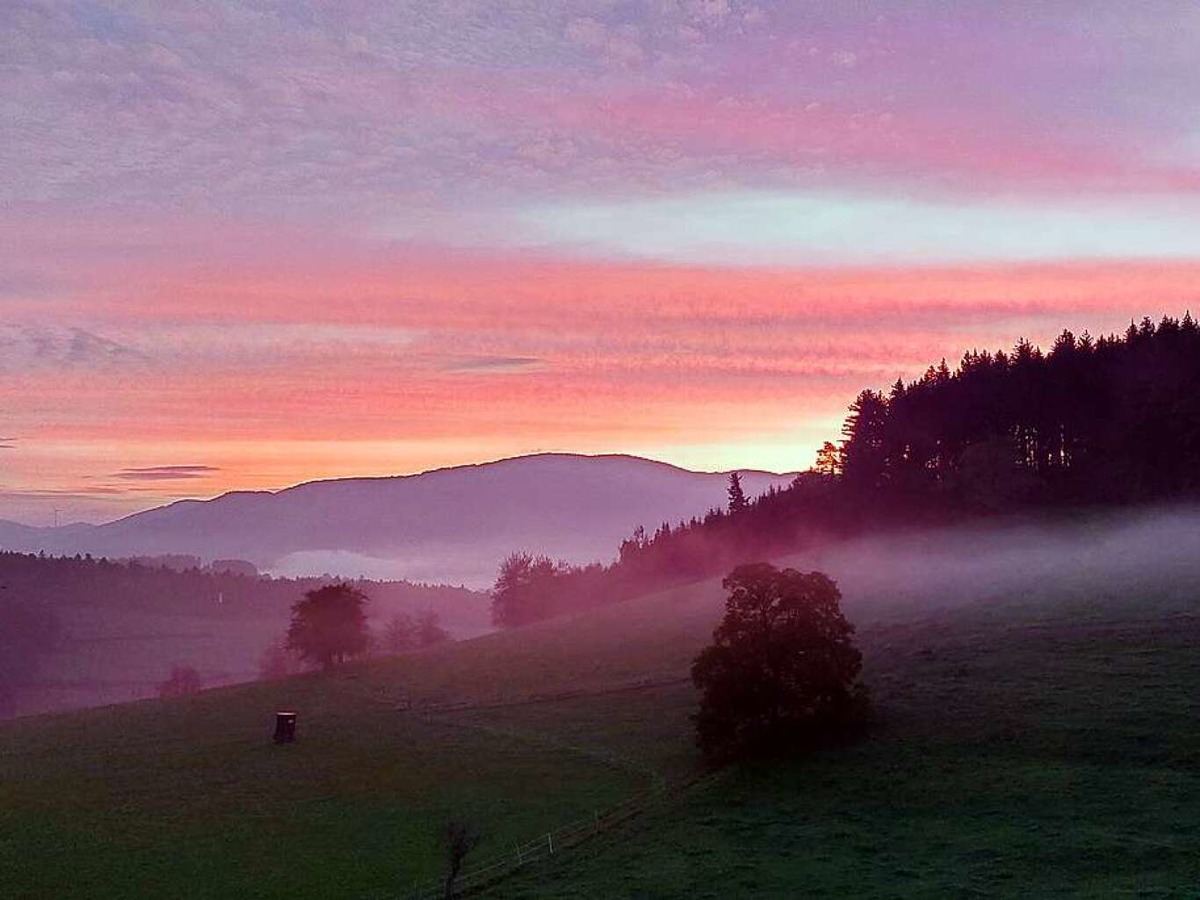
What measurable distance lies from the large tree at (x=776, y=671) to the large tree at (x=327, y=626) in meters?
61.0

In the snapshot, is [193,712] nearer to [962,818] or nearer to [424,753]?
[424,753]

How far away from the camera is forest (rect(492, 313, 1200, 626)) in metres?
123

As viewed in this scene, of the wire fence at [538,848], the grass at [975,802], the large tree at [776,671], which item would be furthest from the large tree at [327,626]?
the wire fence at [538,848]

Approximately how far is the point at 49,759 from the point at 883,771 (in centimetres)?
6091

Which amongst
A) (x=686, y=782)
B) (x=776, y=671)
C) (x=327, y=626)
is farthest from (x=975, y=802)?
(x=327, y=626)

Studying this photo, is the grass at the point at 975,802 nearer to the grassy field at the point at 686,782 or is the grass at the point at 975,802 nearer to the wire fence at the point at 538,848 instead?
the grassy field at the point at 686,782

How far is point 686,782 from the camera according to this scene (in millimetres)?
55656

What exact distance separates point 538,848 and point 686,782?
10.8 m

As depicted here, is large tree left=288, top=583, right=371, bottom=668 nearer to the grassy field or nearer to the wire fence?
the grassy field

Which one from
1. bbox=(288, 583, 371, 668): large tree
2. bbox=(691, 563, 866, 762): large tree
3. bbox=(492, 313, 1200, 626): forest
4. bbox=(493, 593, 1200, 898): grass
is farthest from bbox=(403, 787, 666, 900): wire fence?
bbox=(492, 313, 1200, 626): forest

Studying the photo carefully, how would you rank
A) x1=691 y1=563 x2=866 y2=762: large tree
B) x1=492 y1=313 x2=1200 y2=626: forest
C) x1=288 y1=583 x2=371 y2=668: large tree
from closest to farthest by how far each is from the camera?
x1=691 y1=563 x2=866 y2=762: large tree
x1=288 y1=583 x2=371 y2=668: large tree
x1=492 y1=313 x2=1200 y2=626: forest

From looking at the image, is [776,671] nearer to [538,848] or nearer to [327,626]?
[538,848]

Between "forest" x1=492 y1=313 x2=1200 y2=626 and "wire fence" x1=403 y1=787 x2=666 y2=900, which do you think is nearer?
"wire fence" x1=403 y1=787 x2=666 y2=900

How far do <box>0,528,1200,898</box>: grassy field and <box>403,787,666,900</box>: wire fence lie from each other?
3.01 feet
